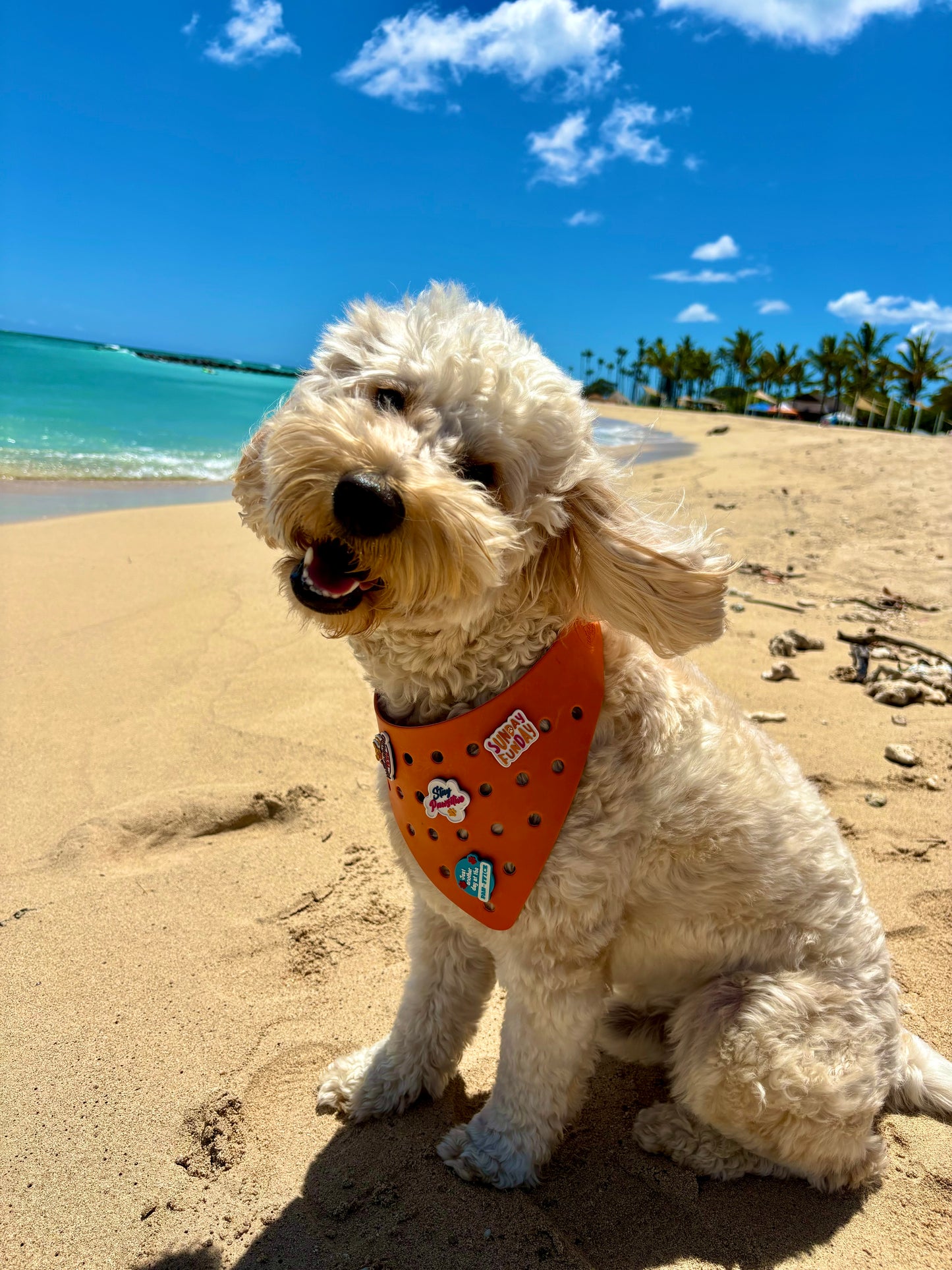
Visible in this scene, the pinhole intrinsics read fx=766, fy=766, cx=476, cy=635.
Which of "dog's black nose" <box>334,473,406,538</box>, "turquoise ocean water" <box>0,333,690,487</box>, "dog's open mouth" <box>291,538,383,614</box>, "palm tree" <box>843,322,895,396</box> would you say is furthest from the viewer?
"palm tree" <box>843,322,895,396</box>

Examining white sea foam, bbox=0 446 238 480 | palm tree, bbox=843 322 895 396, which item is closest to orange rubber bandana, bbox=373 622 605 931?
white sea foam, bbox=0 446 238 480

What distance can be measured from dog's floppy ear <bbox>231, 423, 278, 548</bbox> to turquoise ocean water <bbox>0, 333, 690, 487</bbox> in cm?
18

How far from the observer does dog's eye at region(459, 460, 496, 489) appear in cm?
213

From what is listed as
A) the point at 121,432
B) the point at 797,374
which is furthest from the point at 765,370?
the point at 121,432

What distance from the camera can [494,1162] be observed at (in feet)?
7.69

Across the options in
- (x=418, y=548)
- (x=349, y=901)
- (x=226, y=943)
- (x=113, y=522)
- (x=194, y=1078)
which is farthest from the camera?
(x=113, y=522)

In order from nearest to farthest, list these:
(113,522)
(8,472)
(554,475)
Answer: (554,475) → (113,522) → (8,472)

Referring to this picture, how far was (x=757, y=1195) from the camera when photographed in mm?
2365

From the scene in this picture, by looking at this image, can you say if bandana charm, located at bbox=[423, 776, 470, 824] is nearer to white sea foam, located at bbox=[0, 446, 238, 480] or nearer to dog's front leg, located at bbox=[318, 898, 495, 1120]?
dog's front leg, located at bbox=[318, 898, 495, 1120]

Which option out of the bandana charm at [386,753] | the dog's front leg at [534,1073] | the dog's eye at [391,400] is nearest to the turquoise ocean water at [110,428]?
the dog's eye at [391,400]

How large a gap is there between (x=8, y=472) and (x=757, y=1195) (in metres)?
13.6

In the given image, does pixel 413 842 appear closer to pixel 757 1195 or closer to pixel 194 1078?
pixel 194 1078

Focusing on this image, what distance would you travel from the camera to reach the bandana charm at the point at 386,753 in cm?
238

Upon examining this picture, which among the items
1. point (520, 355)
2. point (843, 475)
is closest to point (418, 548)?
point (520, 355)
